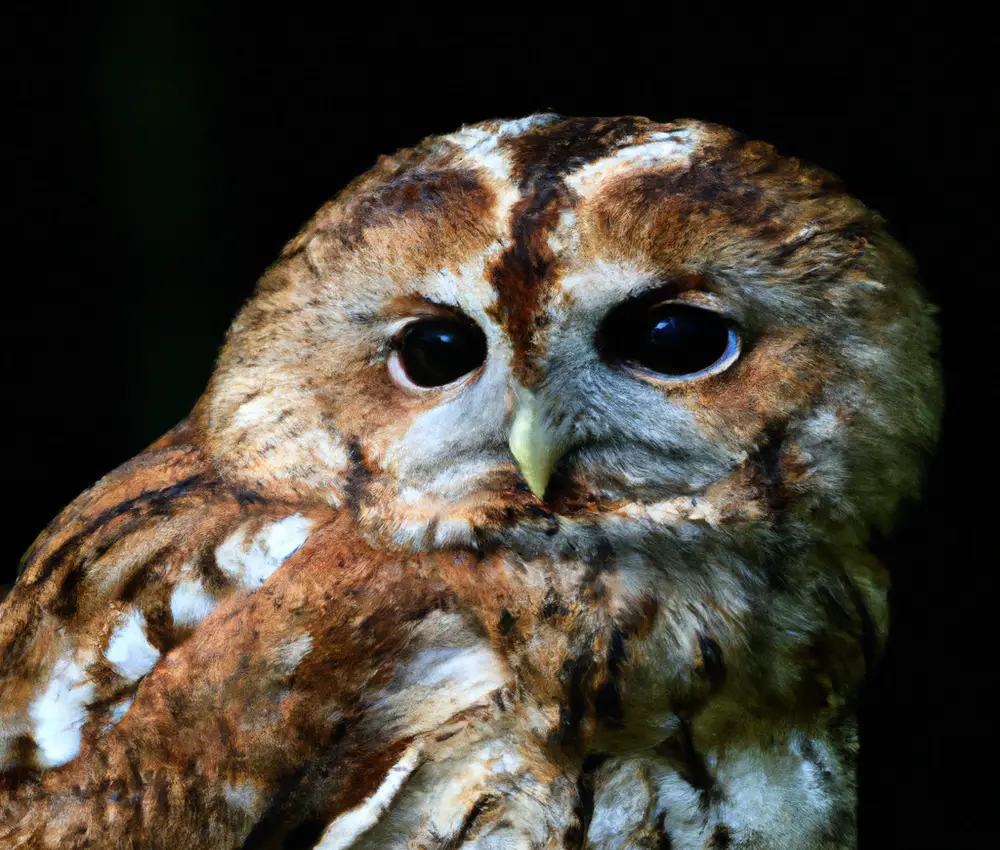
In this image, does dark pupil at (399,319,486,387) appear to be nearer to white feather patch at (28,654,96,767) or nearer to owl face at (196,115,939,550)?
owl face at (196,115,939,550)

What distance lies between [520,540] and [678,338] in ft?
0.88

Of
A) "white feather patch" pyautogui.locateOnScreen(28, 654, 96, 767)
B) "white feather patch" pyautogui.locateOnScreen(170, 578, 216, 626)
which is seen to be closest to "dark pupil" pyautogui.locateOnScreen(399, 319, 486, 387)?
"white feather patch" pyautogui.locateOnScreen(170, 578, 216, 626)

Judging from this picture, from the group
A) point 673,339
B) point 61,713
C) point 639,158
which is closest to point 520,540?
point 673,339

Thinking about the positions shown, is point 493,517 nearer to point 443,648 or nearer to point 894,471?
point 443,648

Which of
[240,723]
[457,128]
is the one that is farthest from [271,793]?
[457,128]

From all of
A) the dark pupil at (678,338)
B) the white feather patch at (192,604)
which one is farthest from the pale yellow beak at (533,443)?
the white feather patch at (192,604)

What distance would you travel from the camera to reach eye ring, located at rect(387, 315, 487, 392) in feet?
3.68

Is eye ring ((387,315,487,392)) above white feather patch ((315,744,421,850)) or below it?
above

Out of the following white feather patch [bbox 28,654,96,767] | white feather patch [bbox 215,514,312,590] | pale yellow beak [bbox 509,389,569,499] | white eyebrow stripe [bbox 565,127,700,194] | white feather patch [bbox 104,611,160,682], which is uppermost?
white eyebrow stripe [bbox 565,127,700,194]

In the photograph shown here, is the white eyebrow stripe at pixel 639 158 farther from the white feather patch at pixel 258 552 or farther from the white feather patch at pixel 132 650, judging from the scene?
the white feather patch at pixel 132 650

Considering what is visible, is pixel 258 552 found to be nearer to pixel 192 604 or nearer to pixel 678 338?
pixel 192 604

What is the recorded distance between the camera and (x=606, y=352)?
3.57 ft

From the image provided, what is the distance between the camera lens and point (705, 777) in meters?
1.13

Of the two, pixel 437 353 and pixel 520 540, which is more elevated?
pixel 437 353
